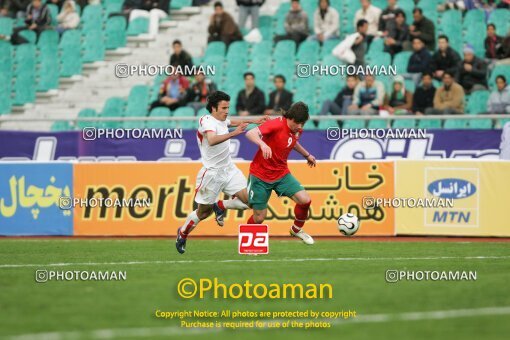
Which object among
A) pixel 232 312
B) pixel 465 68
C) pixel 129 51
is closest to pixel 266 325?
pixel 232 312

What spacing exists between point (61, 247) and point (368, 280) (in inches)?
274

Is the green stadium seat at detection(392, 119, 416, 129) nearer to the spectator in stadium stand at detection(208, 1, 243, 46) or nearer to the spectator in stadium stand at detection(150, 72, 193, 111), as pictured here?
the spectator in stadium stand at detection(150, 72, 193, 111)

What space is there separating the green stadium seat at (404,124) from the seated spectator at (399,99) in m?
0.83

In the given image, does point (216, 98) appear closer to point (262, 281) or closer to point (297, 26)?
point (262, 281)

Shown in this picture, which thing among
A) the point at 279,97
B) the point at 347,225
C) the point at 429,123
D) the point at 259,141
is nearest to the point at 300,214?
the point at 347,225

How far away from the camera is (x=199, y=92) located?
23344 mm

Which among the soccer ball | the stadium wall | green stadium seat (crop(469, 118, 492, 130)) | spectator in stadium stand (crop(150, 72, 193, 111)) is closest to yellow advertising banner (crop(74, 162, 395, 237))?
the stadium wall

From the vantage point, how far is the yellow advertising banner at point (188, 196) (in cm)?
1914

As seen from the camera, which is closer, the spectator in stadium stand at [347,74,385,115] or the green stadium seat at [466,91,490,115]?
the spectator in stadium stand at [347,74,385,115]

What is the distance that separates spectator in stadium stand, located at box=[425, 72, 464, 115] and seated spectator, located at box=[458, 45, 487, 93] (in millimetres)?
994

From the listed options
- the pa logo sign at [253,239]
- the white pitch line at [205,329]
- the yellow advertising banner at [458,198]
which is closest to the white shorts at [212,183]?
the pa logo sign at [253,239]

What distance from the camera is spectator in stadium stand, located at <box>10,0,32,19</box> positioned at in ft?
97.3

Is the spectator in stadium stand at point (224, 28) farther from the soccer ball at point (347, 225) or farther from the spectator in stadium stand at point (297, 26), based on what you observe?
the soccer ball at point (347, 225)

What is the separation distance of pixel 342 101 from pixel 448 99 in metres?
2.25
